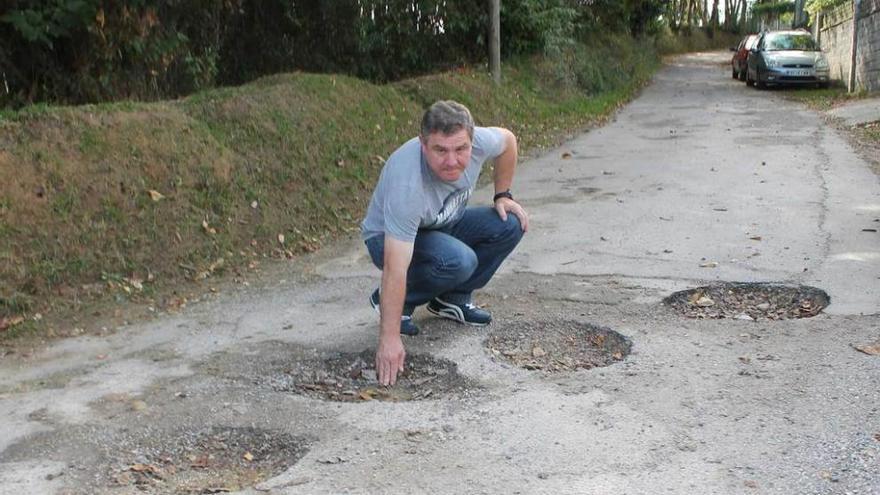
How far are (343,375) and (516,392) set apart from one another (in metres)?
0.88

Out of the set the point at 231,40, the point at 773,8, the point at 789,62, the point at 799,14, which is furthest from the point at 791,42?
the point at 773,8

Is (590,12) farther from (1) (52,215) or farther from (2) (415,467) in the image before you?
(2) (415,467)

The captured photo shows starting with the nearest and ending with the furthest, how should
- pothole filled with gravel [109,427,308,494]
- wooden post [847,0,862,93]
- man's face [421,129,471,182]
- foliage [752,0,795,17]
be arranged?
pothole filled with gravel [109,427,308,494], man's face [421,129,471,182], wooden post [847,0,862,93], foliage [752,0,795,17]

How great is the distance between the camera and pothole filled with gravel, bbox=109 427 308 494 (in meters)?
3.62

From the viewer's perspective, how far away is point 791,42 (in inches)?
946

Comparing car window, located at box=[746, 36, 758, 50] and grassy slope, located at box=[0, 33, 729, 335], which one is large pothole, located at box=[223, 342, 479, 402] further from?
car window, located at box=[746, 36, 758, 50]

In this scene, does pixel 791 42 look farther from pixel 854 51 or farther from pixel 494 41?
pixel 494 41

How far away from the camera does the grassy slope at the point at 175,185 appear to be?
247 inches

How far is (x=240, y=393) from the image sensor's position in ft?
14.8

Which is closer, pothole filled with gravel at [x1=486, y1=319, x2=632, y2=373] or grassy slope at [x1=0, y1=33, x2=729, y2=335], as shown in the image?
pothole filled with gravel at [x1=486, y1=319, x2=632, y2=373]

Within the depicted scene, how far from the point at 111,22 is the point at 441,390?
563 cm

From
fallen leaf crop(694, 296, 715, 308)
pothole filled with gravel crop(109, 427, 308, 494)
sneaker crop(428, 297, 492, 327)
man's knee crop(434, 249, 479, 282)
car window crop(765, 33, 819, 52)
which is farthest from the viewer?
car window crop(765, 33, 819, 52)

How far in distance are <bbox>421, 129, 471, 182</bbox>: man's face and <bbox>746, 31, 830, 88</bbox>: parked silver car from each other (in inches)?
795

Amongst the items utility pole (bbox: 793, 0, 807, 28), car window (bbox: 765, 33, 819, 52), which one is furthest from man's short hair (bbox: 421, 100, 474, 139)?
utility pole (bbox: 793, 0, 807, 28)
